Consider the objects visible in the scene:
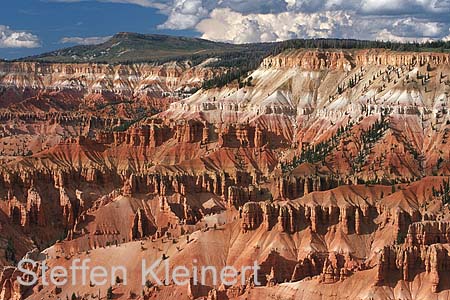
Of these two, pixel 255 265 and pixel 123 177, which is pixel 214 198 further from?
pixel 255 265

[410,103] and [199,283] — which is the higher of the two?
[410,103]

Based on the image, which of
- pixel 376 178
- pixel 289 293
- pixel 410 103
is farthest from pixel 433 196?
pixel 410 103

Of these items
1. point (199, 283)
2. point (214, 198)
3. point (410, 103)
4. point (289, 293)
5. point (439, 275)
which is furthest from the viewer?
point (410, 103)

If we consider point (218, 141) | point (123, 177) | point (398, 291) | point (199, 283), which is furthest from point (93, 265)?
point (218, 141)

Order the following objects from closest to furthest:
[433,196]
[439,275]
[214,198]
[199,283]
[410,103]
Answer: [439,275] < [199,283] < [433,196] < [214,198] < [410,103]

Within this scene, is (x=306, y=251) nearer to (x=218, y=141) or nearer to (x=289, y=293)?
(x=289, y=293)

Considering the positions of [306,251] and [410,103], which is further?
[410,103]
